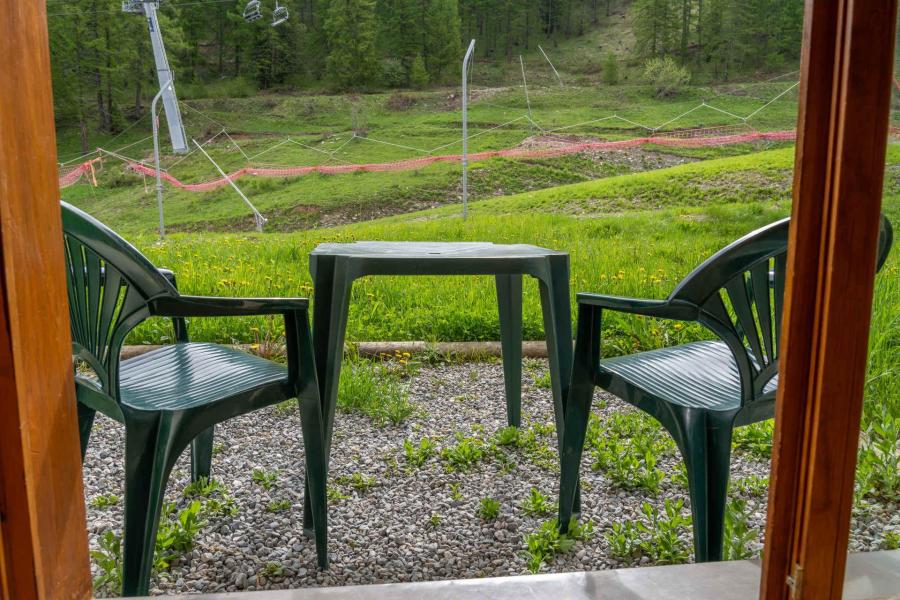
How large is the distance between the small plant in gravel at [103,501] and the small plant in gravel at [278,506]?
1.29 ft

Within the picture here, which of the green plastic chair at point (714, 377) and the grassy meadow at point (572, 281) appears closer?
the green plastic chair at point (714, 377)

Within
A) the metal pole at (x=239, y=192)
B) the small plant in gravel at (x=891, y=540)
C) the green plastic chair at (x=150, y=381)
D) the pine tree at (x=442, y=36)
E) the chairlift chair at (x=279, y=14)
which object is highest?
the chairlift chair at (x=279, y=14)

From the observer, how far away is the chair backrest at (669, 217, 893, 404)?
107 centimetres

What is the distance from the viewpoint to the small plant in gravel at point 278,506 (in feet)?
5.30

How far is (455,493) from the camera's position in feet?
5.57

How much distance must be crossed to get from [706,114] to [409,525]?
17.9 m

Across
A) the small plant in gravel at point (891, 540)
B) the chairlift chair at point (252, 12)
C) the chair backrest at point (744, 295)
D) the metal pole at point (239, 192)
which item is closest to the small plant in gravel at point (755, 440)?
the small plant in gravel at point (891, 540)

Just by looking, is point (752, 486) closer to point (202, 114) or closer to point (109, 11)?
point (109, 11)

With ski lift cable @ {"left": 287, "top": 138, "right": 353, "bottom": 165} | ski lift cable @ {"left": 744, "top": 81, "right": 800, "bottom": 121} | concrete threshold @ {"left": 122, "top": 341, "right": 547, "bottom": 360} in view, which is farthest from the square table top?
ski lift cable @ {"left": 744, "top": 81, "right": 800, "bottom": 121}

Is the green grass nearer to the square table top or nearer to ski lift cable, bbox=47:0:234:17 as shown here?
ski lift cable, bbox=47:0:234:17

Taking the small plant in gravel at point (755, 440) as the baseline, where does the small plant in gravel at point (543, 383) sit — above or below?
below

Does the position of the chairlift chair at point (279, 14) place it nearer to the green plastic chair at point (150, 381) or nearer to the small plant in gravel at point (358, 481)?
the small plant in gravel at point (358, 481)

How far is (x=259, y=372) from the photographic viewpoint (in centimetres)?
138

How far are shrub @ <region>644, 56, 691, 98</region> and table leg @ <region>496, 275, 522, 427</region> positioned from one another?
17704mm
